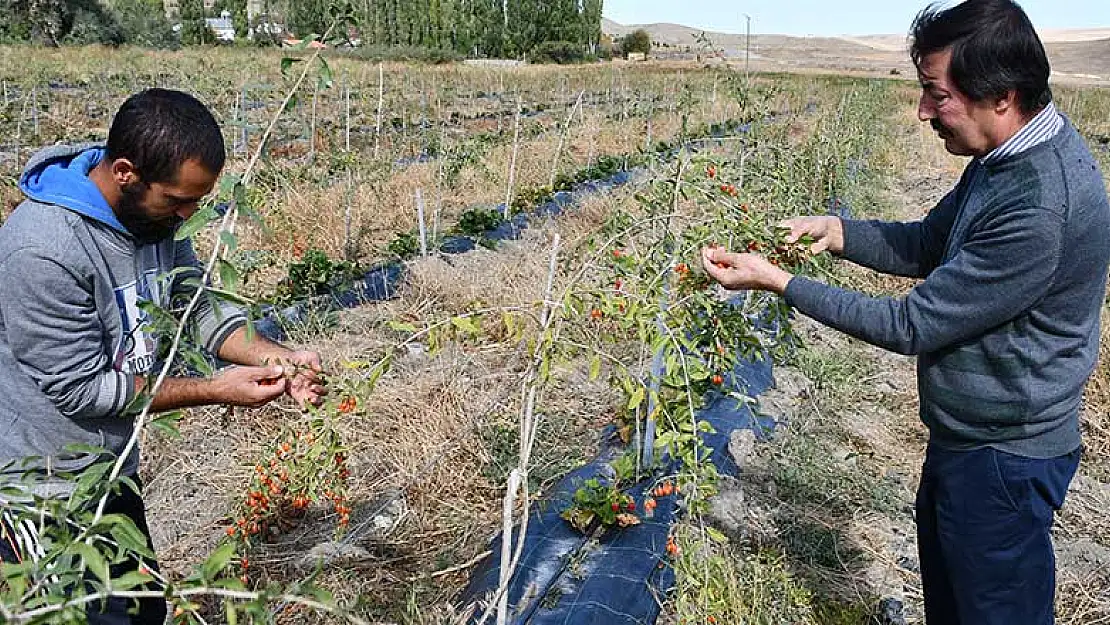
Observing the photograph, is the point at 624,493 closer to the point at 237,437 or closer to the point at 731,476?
the point at 731,476

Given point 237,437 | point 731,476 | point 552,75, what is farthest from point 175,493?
point 552,75

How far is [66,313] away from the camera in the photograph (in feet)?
5.21

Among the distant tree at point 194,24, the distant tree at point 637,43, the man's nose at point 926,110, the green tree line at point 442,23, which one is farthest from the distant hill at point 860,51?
the man's nose at point 926,110

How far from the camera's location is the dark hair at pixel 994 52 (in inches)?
62.3

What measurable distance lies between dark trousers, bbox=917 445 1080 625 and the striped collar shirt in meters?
0.59

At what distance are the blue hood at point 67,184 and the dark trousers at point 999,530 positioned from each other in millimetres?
1772

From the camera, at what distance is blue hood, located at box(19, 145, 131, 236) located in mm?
1616

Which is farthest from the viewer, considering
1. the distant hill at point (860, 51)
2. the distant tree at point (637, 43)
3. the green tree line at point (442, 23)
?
the distant hill at point (860, 51)

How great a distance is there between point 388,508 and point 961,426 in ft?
6.51

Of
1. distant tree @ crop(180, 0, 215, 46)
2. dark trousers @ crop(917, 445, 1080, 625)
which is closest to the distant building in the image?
distant tree @ crop(180, 0, 215, 46)

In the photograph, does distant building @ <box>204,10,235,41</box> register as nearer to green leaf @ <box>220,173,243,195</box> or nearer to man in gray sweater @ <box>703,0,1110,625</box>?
man in gray sweater @ <box>703,0,1110,625</box>

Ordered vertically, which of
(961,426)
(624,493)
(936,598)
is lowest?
(624,493)

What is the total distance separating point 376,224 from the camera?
270 inches

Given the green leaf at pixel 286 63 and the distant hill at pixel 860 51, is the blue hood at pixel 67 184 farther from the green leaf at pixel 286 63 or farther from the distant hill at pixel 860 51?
the distant hill at pixel 860 51
